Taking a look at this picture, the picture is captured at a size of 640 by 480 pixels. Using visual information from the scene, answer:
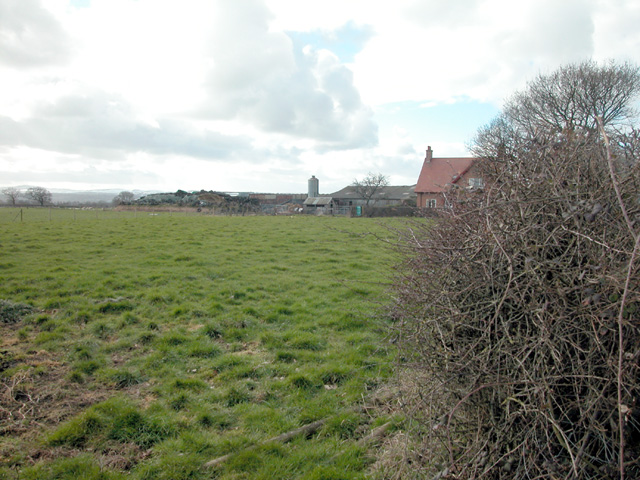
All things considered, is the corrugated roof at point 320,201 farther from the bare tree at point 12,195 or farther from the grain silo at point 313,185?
the bare tree at point 12,195

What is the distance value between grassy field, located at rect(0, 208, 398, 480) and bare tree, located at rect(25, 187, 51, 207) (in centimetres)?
6899

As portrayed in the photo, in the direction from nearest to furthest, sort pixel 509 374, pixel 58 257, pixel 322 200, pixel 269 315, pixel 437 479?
pixel 509 374, pixel 437 479, pixel 269 315, pixel 58 257, pixel 322 200

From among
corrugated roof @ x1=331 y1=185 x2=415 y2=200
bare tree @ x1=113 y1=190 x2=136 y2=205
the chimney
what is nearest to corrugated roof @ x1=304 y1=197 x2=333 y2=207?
corrugated roof @ x1=331 y1=185 x2=415 y2=200

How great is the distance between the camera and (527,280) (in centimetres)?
251

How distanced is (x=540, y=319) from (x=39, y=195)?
8379 centimetres

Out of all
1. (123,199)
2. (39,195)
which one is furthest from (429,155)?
(39,195)

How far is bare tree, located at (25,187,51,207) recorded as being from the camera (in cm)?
6900

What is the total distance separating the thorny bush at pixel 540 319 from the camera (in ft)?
7.24

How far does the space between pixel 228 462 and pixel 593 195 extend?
3613mm

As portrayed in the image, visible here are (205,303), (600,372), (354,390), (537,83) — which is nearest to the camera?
(600,372)

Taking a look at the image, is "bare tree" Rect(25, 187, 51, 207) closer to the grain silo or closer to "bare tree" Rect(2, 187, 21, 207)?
"bare tree" Rect(2, 187, 21, 207)

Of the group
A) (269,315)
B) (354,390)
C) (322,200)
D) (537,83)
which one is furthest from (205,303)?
(322,200)

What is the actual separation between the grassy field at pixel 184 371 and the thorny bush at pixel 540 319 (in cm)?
108

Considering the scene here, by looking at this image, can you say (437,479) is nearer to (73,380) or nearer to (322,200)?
(73,380)
